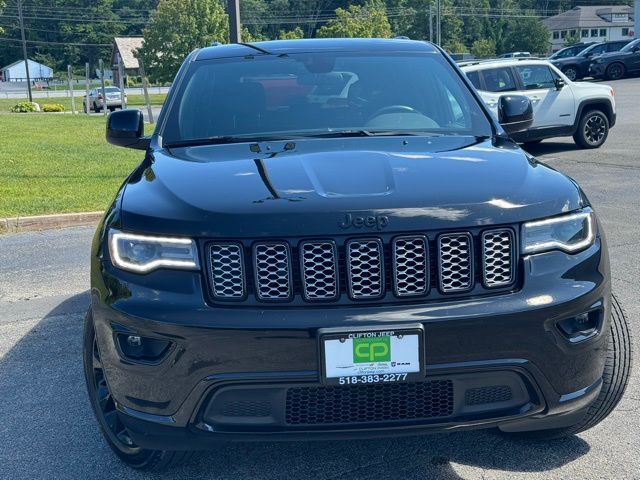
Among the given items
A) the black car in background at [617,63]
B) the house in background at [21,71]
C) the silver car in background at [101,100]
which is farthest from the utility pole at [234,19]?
the house in background at [21,71]

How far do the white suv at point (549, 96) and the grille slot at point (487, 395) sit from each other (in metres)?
11.5

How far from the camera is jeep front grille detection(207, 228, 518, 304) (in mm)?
2686

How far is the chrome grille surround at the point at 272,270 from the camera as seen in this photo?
268cm

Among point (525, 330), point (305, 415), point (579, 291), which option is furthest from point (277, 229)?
point (579, 291)

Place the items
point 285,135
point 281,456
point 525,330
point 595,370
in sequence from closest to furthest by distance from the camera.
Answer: point 525,330, point 595,370, point 281,456, point 285,135

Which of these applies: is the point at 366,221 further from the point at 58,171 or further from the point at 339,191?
the point at 58,171

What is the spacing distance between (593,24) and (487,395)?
124 metres

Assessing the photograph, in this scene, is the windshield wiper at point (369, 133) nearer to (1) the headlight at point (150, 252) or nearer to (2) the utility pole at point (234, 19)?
(1) the headlight at point (150, 252)

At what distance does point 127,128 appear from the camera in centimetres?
436

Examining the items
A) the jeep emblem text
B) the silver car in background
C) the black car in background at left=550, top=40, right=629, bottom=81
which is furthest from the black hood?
the silver car in background

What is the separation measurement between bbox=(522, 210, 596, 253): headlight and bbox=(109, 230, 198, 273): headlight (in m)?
1.14

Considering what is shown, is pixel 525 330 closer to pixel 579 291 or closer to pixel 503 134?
pixel 579 291

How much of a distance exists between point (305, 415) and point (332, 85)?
2070 millimetres

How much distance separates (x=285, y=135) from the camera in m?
3.84
